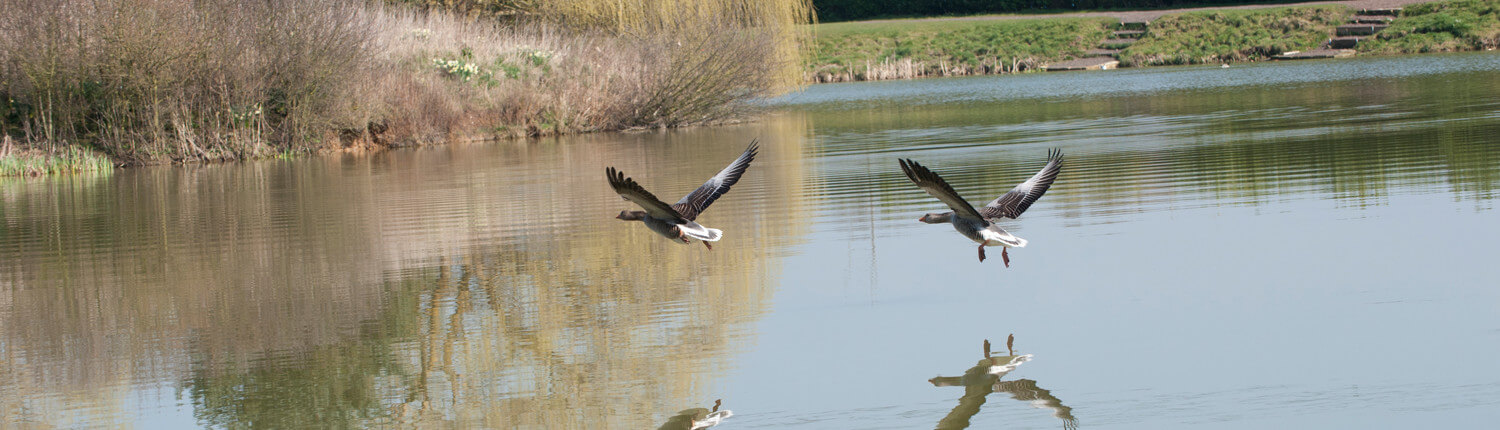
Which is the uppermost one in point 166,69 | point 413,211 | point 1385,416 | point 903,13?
point 903,13

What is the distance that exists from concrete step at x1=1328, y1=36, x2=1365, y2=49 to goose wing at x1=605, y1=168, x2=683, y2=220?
56.1 meters

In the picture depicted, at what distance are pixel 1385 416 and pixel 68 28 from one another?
22982 mm

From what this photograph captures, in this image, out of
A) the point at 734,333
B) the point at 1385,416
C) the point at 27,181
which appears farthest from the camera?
the point at 27,181

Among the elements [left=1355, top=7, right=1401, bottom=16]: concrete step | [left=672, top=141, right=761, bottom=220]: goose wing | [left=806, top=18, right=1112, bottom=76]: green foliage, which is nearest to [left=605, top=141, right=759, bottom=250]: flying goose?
[left=672, top=141, right=761, bottom=220]: goose wing

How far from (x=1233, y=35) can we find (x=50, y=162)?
2013 inches

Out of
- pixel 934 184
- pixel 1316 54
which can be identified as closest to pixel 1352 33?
pixel 1316 54

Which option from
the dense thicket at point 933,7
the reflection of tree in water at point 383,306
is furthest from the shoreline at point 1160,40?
the reflection of tree in water at point 383,306

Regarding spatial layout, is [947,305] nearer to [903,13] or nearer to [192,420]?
[192,420]

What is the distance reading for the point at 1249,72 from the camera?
47812 mm

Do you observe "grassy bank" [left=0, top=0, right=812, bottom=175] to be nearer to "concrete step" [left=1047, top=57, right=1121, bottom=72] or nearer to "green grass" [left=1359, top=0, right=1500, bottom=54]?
"concrete step" [left=1047, top=57, right=1121, bottom=72]

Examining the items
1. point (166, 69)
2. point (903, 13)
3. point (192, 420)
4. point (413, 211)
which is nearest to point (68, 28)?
point (166, 69)

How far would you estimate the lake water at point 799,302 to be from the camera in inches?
277

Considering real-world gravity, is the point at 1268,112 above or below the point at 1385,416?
above

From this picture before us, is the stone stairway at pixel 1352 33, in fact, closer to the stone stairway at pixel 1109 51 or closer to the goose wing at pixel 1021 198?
the stone stairway at pixel 1109 51
